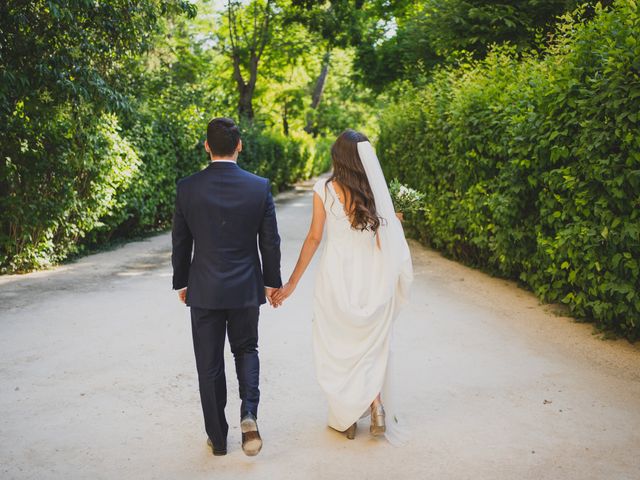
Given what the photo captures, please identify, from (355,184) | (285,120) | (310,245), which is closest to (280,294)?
(310,245)

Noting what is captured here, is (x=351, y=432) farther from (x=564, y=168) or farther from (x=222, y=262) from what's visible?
(x=564, y=168)

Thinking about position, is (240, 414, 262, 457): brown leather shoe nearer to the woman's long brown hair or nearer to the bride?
the bride

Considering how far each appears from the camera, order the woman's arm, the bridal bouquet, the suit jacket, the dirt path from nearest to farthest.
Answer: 1. the suit jacket
2. the dirt path
3. the woman's arm
4. the bridal bouquet

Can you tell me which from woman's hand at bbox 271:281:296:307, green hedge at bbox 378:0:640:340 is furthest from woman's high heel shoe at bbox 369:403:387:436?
green hedge at bbox 378:0:640:340

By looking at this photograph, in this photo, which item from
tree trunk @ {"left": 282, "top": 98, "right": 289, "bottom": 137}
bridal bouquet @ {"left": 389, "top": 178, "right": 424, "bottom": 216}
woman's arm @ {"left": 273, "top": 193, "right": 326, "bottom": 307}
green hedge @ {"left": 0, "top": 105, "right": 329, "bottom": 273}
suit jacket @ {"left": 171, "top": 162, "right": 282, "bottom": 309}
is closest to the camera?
suit jacket @ {"left": 171, "top": 162, "right": 282, "bottom": 309}

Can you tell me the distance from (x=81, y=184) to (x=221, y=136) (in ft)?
25.7

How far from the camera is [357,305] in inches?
167

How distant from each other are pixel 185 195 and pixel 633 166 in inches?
161

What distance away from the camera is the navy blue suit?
3.81 m

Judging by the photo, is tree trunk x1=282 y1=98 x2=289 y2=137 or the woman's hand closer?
the woman's hand

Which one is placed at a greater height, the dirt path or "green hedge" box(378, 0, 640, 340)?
"green hedge" box(378, 0, 640, 340)

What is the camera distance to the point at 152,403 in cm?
491

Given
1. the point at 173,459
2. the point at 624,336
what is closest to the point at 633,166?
the point at 624,336

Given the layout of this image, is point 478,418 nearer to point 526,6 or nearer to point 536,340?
point 536,340
